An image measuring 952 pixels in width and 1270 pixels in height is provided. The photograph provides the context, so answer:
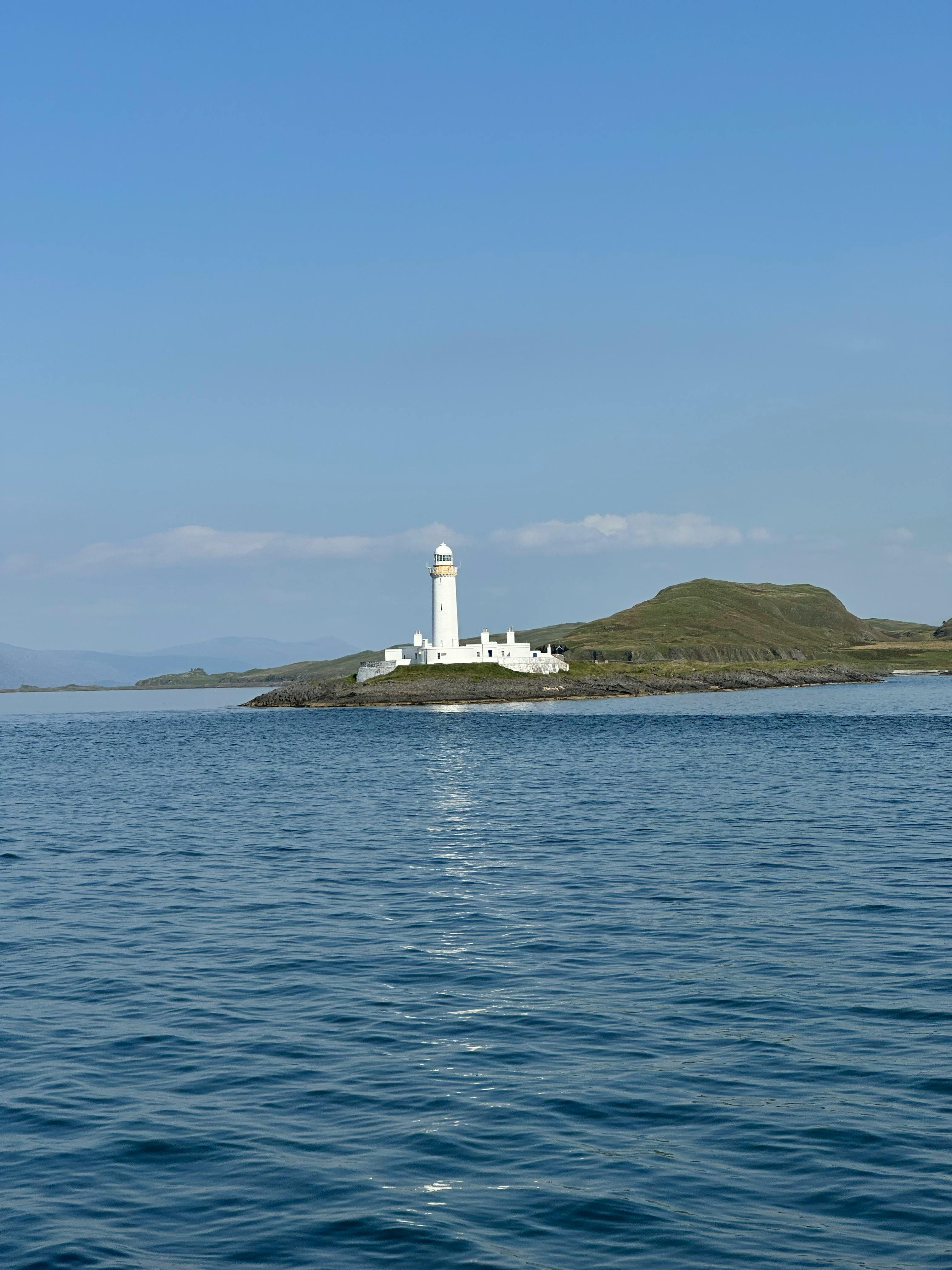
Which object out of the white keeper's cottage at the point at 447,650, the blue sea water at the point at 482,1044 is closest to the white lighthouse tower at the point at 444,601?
the white keeper's cottage at the point at 447,650

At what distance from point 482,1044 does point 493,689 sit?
444 ft

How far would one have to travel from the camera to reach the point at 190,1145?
13.4 metres

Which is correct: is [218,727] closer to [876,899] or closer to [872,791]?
[872,791]

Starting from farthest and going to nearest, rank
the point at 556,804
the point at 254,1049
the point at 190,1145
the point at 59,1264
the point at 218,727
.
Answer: the point at 218,727, the point at 556,804, the point at 254,1049, the point at 190,1145, the point at 59,1264

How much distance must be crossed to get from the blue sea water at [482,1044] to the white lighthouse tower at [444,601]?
11793 centimetres

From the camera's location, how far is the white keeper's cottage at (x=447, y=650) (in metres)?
160

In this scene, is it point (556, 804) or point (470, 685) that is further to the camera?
point (470, 685)

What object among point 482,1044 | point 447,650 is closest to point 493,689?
point 447,650

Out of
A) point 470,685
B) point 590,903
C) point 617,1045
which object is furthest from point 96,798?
point 470,685

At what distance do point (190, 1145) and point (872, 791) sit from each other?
134 ft

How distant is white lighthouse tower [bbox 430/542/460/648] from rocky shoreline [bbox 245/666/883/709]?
7.81 meters

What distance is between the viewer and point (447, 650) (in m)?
163

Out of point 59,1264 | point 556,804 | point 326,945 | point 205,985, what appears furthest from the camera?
point 556,804

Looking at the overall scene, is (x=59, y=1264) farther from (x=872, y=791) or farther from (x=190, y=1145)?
(x=872, y=791)
